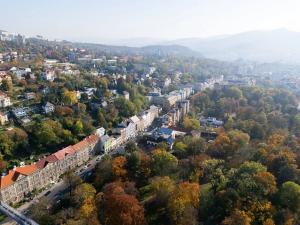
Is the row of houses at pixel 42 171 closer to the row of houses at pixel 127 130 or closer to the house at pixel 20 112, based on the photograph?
the row of houses at pixel 127 130

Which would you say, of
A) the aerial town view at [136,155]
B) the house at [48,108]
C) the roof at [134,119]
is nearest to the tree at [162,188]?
the aerial town view at [136,155]

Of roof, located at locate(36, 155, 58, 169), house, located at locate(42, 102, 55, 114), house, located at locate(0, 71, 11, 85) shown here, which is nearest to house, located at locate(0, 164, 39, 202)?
roof, located at locate(36, 155, 58, 169)

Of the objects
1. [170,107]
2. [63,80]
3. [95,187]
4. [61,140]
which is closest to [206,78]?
[170,107]

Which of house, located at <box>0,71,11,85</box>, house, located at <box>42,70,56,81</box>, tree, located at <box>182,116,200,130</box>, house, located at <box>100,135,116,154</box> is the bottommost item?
house, located at <box>100,135,116,154</box>

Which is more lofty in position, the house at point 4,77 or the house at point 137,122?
the house at point 4,77

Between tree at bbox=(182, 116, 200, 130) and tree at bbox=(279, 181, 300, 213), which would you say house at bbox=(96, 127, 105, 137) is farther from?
tree at bbox=(279, 181, 300, 213)

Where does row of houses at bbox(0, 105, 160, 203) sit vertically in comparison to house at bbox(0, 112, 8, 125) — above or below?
below

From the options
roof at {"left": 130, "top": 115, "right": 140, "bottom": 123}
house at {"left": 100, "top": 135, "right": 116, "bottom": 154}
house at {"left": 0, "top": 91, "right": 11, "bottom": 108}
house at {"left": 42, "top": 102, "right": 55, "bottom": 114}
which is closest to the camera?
house at {"left": 100, "top": 135, "right": 116, "bottom": 154}
